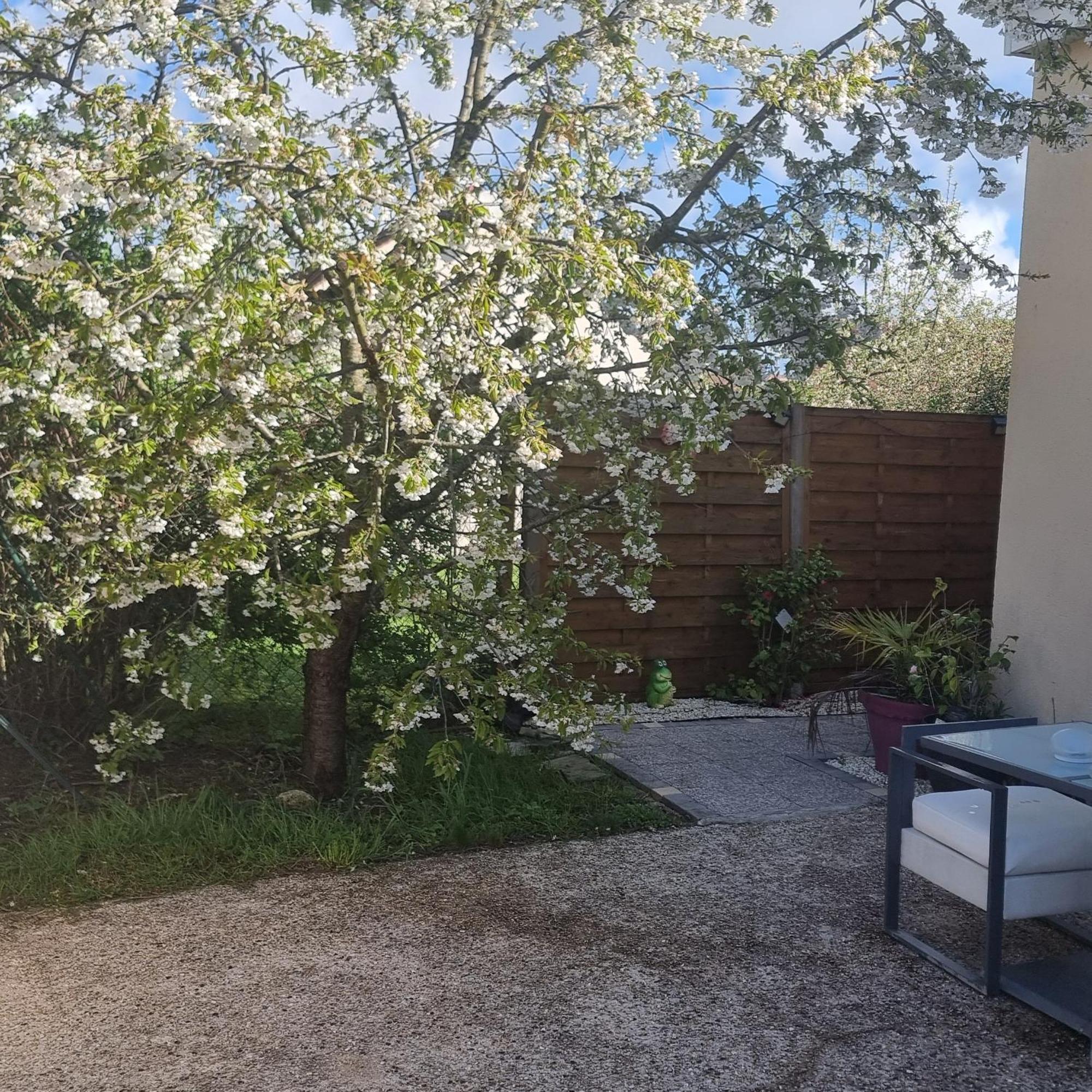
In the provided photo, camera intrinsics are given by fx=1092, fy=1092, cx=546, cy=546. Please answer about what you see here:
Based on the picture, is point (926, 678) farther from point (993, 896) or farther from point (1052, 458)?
point (993, 896)

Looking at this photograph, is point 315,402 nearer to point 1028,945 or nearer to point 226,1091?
point 226,1091

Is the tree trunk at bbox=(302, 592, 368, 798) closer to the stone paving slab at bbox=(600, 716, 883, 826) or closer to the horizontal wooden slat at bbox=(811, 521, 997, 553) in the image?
the stone paving slab at bbox=(600, 716, 883, 826)

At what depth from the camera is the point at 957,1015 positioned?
112 inches

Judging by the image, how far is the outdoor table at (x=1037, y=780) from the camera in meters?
2.81

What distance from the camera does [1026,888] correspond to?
9.77ft

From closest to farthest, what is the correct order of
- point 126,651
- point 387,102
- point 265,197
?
point 265,197 → point 126,651 → point 387,102

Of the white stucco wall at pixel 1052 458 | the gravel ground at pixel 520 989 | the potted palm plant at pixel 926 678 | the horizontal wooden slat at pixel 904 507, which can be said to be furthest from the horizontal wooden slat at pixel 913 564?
the gravel ground at pixel 520 989

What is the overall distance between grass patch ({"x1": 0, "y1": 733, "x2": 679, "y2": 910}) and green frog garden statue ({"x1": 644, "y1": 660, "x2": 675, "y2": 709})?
6.02ft

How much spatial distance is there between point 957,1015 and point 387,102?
400cm

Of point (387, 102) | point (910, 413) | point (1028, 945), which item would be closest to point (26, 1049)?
point (1028, 945)

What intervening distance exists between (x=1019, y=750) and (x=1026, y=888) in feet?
1.25

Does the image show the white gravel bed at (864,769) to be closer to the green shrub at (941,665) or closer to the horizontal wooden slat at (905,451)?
the green shrub at (941,665)

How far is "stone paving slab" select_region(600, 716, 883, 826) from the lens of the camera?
182 inches

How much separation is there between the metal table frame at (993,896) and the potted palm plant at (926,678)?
1.65 meters
